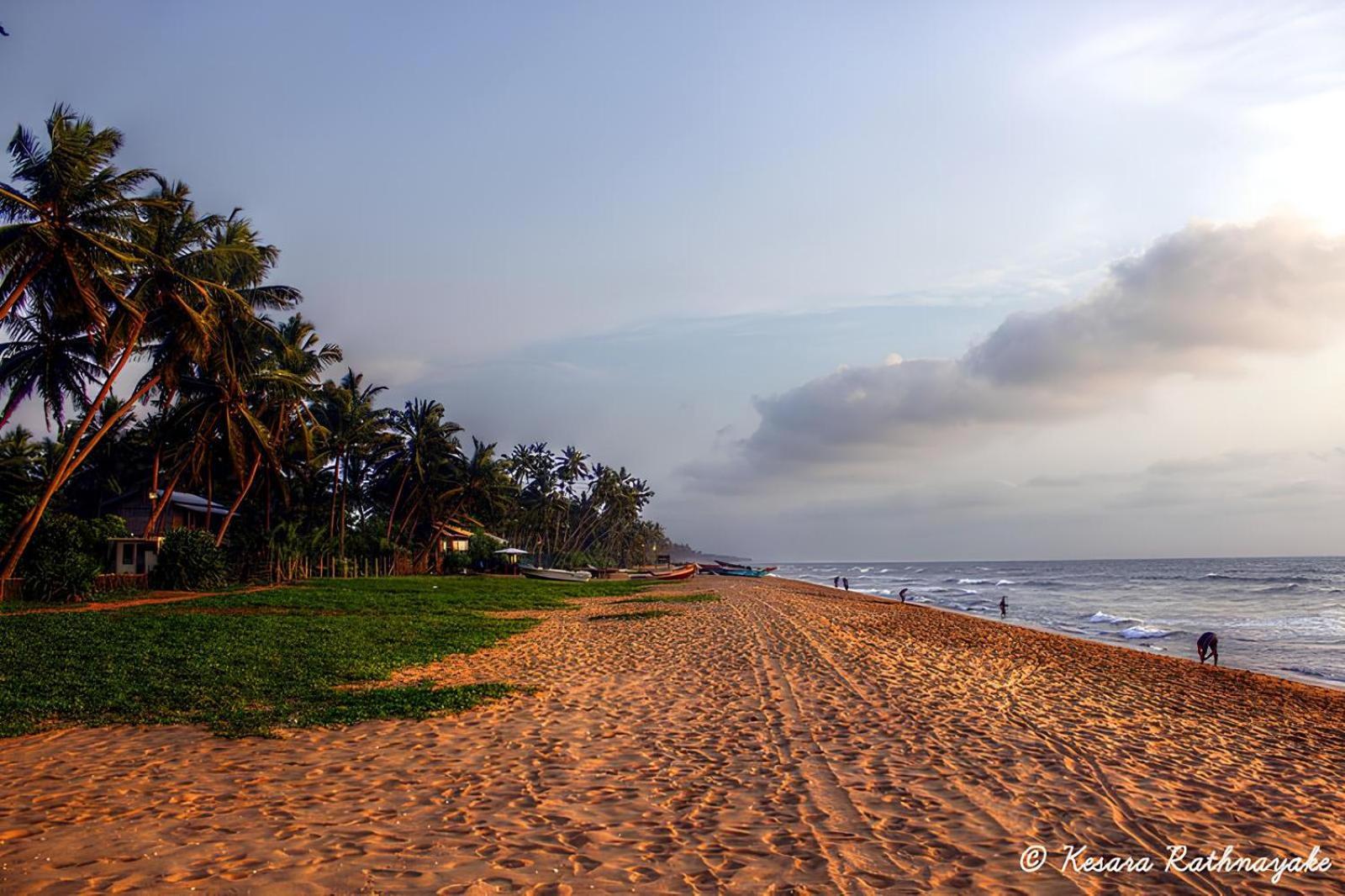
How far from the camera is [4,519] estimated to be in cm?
2320

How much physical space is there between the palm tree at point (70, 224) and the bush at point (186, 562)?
858 cm

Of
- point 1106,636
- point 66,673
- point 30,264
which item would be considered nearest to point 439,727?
point 66,673

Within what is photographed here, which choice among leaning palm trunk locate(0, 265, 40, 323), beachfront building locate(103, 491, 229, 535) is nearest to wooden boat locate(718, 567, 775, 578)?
beachfront building locate(103, 491, 229, 535)

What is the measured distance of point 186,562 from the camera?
2572 cm

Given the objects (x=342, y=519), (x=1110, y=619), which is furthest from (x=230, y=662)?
(x=1110, y=619)

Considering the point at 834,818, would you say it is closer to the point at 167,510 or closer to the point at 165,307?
the point at 165,307

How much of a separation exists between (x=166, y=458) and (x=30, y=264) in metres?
20.5

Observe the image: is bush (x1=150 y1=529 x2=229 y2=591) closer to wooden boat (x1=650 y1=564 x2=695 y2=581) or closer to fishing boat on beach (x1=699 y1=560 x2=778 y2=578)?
wooden boat (x1=650 y1=564 x2=695 y2=581)

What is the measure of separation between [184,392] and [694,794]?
30387 millimetres

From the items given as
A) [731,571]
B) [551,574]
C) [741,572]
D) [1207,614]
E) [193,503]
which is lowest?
[1207,614]

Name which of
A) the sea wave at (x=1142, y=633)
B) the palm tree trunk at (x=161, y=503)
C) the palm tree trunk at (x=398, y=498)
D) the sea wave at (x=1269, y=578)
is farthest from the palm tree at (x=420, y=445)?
the sea wave at (x=1269, y=578)

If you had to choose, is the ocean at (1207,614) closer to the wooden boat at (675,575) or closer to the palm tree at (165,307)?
the wooden boat at (675,575)

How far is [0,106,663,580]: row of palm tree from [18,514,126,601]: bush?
33.6 inches

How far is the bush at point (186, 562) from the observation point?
25.6 metres
